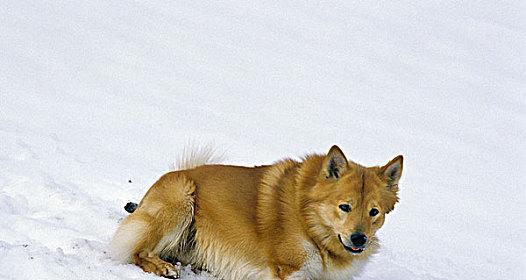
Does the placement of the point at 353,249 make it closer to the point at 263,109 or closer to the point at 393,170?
the point at 393,170

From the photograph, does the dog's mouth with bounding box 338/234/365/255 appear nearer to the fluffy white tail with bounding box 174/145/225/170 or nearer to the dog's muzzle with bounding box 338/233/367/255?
the dog's muzzle with bounding box 338/233/367/255

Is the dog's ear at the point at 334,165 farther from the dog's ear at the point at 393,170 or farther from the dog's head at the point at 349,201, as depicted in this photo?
the dog's ear at the point at 393,170

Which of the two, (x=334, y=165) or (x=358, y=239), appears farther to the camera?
(x=334, y=165)

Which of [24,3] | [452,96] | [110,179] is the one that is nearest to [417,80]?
[452,96]

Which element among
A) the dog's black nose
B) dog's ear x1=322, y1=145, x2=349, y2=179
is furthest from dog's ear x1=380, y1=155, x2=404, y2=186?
the dog's black nose

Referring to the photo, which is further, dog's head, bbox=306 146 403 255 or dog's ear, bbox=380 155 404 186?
dog's ear, bbox=380 155 404 186

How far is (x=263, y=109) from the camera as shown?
16781 millimetres

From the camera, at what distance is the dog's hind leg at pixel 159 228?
589 cm

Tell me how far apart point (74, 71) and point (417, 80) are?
34.5ft

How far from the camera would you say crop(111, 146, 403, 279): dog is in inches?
219

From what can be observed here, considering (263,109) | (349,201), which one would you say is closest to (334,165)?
(349,201)

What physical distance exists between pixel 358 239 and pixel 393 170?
2.29 feet

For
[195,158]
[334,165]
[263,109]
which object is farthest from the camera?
[263,109]

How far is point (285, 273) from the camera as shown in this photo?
5.66m
